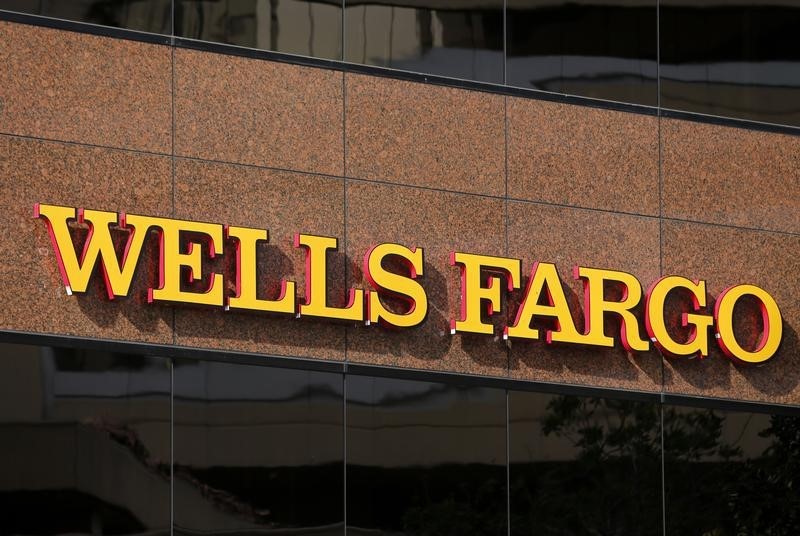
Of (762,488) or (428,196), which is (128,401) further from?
(762,488)

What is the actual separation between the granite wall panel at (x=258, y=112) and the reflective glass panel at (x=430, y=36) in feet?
2.12

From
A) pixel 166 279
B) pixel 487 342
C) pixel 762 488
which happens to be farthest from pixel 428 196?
pixel 762 488

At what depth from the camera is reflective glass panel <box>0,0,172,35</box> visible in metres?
22.4

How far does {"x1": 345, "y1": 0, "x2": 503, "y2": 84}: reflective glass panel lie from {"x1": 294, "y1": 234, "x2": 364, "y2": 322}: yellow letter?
7.41 ft

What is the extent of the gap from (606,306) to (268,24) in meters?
5.09

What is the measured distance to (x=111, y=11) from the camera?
22.8 meters

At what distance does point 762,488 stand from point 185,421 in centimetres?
738

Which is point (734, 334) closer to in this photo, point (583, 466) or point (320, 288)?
point (583, 466)

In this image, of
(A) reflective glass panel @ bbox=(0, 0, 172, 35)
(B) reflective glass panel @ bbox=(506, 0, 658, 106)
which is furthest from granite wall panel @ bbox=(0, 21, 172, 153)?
(B) reflective glass panel @ bbox=(506, 0, 658, 106)

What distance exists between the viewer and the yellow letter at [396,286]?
23.5m

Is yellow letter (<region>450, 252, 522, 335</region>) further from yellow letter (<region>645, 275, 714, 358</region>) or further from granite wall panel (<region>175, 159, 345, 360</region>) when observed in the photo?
yellow letter (<region>645, 275, 714, 358</region>)

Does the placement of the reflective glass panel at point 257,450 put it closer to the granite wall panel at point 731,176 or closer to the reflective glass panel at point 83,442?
the reflective glass panel at point 83,442

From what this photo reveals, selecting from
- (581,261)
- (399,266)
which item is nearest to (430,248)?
(399,266)

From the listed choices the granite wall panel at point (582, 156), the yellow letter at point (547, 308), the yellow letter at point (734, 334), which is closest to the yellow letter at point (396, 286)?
the yellow letter at point (547, 308)
